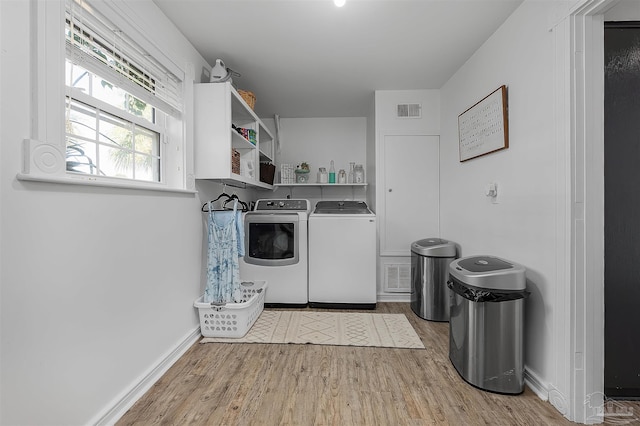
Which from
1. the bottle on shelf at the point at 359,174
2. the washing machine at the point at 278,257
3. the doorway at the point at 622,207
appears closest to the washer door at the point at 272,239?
the washing machine at the point at 278,257

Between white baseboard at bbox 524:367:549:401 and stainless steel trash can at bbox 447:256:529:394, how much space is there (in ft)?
0.29

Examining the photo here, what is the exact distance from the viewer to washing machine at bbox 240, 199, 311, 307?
2.65 meters

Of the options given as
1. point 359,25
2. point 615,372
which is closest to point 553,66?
point 359,25

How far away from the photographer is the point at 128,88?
1477 millimetres

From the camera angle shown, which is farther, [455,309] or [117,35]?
[455,309]

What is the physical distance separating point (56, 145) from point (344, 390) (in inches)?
69.6

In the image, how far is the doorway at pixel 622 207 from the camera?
4.48 ft

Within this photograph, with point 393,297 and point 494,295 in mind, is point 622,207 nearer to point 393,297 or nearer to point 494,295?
point 494,295

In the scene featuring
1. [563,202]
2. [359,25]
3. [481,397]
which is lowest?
[481,397]

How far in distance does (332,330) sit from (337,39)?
7.43 ft

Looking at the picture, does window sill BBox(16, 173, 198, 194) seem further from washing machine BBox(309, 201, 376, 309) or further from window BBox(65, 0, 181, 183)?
washing machine BBox(309, 201, 376, 309)

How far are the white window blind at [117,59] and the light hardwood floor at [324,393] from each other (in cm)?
171

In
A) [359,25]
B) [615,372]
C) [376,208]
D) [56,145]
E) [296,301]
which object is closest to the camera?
[56,145]

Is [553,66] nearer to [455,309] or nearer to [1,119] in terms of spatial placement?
[455,309]
